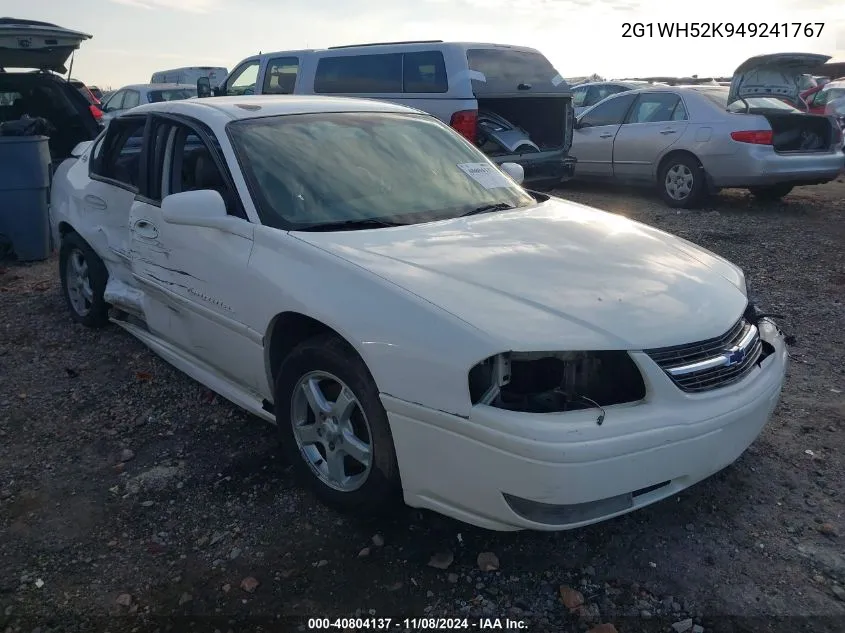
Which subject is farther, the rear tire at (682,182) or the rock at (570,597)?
the rear tire at (682,182)

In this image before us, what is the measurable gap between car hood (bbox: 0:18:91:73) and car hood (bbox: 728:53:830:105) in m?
8.02

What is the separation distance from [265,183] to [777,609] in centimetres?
265

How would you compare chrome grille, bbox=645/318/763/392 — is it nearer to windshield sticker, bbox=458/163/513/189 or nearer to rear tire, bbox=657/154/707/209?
windshield sticker, bbox=458/163/513/189

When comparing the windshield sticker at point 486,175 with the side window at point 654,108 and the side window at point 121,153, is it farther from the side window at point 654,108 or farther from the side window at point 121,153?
the side window at point 654,108

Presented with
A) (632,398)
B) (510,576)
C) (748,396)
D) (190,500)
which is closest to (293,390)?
(190,500)

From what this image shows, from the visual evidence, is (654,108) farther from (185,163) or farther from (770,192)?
(185,163)

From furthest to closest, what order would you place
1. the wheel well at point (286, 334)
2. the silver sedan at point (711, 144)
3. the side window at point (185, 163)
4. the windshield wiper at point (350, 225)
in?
the silver sedan at point (711, 144) → the side window at point (185, 163) → the windshield wiper at point (350, 225) → the wheel well at point (286, 334)

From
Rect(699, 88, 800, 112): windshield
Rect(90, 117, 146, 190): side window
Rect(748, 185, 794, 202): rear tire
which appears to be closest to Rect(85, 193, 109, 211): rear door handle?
Rect(90, 117, 146, 190): side window

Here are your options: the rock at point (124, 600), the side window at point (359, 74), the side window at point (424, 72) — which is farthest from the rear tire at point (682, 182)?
the rock at point (124, 600)

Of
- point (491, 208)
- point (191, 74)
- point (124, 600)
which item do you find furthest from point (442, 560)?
point (191, 74)

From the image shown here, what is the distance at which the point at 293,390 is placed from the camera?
3.05 m

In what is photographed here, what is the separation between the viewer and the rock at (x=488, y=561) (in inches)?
105

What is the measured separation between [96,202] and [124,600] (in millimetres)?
2970

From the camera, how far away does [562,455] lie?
7.39 feet
